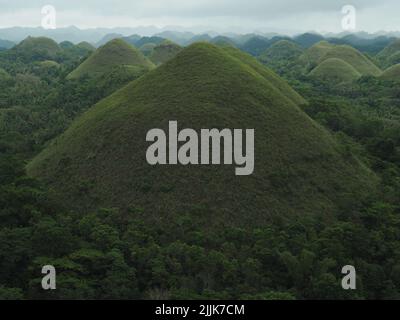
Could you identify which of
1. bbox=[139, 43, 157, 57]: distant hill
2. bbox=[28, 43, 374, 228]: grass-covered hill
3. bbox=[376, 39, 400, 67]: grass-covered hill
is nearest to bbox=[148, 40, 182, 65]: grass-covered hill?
bbox=[139, 43, 157, 57]: distant hill

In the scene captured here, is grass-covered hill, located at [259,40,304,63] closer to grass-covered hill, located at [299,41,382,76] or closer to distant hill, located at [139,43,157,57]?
grass-covered hill, located at [299,41,382,76]

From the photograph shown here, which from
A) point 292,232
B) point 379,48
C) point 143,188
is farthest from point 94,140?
point 379,48

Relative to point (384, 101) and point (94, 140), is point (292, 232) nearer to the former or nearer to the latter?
point (94, 140)

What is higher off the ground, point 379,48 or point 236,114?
point 379,48

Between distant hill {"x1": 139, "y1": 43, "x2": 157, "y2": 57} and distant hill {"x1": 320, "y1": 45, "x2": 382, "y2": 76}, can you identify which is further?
distant hill {"x1": 139, "y1": 43, "x2": 157, "y2": 57}
